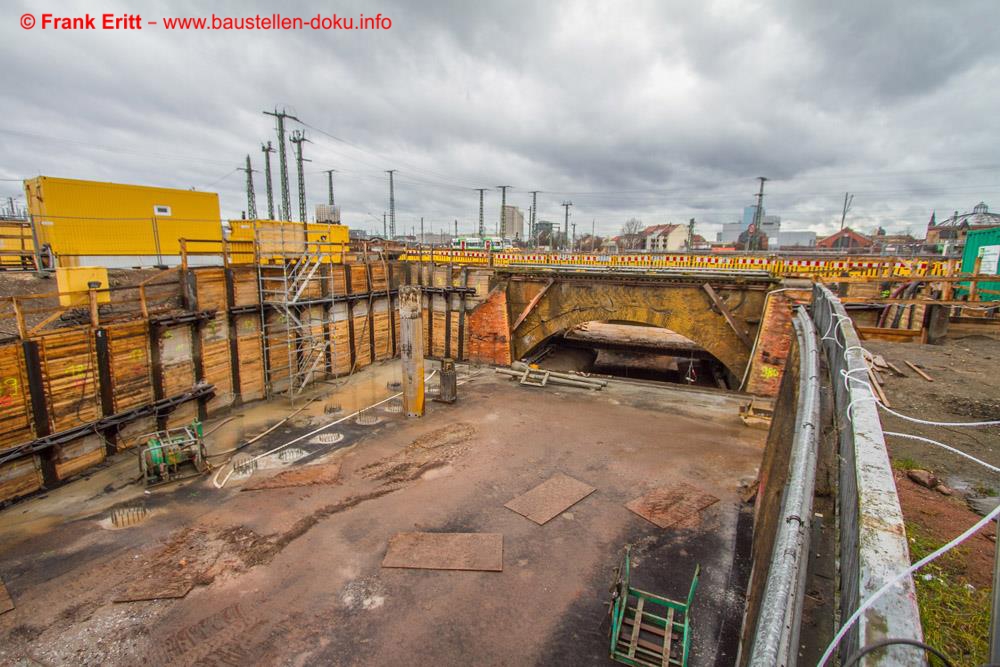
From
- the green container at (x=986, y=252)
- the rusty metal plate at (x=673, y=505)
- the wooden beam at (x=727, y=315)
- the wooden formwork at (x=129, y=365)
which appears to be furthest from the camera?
the wooden beam at (x=727, y=315)

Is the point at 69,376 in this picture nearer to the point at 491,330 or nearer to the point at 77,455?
the point at 77,455

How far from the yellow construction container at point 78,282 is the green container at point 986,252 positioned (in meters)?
25.1

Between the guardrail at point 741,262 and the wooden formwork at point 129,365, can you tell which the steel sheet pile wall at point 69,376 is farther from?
the guardrail at point 741,262

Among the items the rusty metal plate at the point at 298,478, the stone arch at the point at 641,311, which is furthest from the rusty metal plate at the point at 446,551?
the stone arch at the point at 641,311

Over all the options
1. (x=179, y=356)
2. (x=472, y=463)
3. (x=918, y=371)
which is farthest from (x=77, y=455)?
(x=918, y=371)

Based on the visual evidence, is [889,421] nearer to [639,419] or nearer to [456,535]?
[456,535]

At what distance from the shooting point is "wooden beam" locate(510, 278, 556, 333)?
20.3m

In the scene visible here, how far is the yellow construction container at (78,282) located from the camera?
38.0ft

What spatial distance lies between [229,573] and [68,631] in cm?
208

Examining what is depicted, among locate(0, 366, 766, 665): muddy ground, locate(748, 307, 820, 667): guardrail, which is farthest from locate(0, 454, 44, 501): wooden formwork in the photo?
locate(748, 307, 820, 667): guardrail

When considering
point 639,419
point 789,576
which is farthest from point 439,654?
point 639,419

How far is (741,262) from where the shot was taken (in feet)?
60.6

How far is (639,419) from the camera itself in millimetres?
15195

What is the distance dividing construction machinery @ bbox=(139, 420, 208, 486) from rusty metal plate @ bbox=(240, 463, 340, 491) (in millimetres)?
1543
